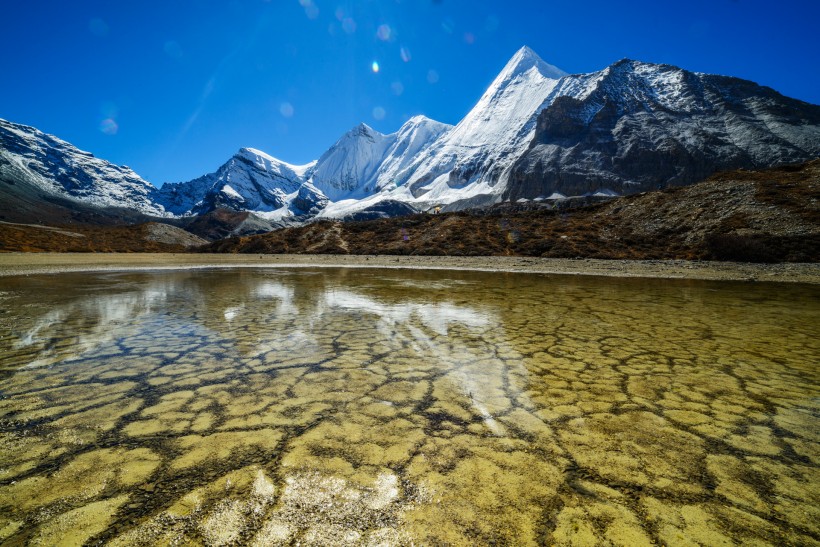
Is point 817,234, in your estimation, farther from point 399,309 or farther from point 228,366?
point 228,366

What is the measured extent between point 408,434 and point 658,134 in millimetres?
147752

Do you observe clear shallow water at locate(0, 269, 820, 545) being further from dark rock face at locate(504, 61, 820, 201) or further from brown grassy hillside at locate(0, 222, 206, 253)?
dark rock face at locate(504, 61, 820, 201)

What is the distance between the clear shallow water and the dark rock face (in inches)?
4842

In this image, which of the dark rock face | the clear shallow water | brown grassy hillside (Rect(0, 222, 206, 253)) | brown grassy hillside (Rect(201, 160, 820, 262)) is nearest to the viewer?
the clear shallow water

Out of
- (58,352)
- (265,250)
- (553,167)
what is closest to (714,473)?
(58,352)

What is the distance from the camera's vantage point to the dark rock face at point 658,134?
99.9m

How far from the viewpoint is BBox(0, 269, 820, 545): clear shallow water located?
2.00 meters


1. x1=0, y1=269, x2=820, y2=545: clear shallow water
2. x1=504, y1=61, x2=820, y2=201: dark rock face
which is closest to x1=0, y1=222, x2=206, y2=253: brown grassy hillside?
x1=0, y1=269, x2=820, y2=545: clear shallow water

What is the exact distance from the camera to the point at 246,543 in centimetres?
184

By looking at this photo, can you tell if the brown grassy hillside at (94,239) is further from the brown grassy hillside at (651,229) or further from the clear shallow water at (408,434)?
the clear shallow water at (408,434)

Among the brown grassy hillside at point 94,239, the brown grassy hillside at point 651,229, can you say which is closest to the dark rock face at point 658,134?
the brown grassy hillside at point 651,229

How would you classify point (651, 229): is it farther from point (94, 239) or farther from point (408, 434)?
point (94, 239)

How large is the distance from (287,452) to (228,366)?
234 cm

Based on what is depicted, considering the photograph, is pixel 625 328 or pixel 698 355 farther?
pixel 625 328
